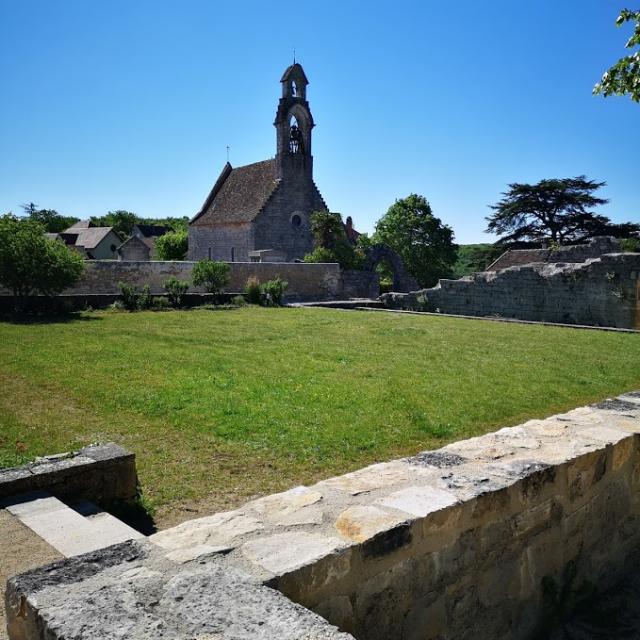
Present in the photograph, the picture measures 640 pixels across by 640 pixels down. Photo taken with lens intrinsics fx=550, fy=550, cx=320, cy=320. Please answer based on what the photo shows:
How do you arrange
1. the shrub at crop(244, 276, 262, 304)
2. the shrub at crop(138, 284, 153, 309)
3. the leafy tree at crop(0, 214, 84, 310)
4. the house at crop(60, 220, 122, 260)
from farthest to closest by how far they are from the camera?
the house at crop(60, 220, 122, 260), the shrub at crop(244, 276, 262, 304), the shrub at crop(138, 284, 153, 309), the leafy tree at crop(0, 214, 84, 310)

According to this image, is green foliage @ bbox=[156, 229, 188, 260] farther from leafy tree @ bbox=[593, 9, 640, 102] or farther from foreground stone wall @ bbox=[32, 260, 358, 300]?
leafy tree @ bbox=[593, 9, 640, 102]

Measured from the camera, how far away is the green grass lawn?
4.85m

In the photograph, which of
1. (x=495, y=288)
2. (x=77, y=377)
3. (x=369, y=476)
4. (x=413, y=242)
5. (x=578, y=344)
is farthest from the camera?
(x=413, y=242)

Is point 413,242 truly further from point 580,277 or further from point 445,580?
point 445,580

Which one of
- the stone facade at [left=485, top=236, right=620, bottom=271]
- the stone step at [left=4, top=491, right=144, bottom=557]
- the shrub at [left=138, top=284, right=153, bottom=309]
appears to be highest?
the stone facade at [left=485, top=236, right=620, bottom=271]

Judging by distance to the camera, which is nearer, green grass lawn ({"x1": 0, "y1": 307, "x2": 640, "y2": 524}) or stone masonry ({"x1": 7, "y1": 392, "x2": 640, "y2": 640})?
stone masonry ({"x1": 7, "y1": 392, "x2": 640, "y2": 640})

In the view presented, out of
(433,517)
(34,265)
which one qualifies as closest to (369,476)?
(433,517)

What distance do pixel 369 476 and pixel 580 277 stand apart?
16.3 m

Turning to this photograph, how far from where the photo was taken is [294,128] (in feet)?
119

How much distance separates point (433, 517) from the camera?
2.60 meters

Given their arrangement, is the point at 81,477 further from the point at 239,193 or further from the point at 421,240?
the point at 421,240

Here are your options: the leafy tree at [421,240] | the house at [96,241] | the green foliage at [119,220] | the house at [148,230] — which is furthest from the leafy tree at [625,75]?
the green foliage at [119,220]

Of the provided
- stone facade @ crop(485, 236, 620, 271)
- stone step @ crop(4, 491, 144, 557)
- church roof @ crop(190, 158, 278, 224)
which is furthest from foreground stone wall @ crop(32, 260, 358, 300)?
stone step @ crop(4, 491, 144, 557)

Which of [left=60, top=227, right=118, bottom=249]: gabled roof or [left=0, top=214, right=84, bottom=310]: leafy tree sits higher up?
[left=60, top=227, right=118, bottom=249]: gabled roof
